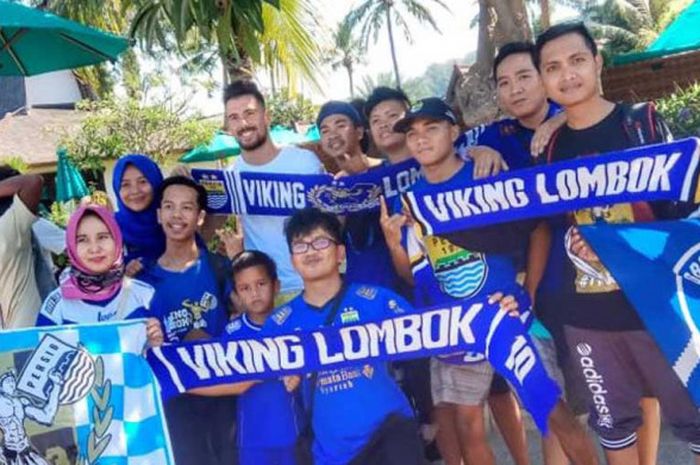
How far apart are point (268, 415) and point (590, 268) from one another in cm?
162

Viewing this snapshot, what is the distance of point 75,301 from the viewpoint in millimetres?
3441

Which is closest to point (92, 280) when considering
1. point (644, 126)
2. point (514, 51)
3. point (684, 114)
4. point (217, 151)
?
point (514, 51)

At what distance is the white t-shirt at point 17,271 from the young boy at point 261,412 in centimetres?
104

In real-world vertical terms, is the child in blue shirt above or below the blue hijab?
below

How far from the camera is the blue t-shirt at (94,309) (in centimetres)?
342

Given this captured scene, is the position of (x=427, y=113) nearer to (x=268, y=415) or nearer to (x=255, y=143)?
(x=255, y=143)

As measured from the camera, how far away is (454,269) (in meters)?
3.51

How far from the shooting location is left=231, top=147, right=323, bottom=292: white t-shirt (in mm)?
4273

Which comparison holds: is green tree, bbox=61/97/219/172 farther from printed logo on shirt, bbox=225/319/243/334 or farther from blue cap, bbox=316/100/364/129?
printed logo on shirt, bbox=225/319/243/334

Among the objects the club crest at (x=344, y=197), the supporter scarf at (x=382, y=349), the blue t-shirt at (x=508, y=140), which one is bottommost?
the supporter scarf at (x=382, y=349)

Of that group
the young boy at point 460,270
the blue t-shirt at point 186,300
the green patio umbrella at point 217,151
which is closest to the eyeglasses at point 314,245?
the young boy at point 460,270

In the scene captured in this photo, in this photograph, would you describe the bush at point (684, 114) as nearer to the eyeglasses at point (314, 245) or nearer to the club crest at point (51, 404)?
the eyeglasses at point (314, 245)

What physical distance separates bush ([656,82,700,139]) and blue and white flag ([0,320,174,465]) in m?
5.07

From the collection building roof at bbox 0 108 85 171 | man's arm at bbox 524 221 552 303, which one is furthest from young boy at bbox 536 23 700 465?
building roof at bbox 0 108 85 171
